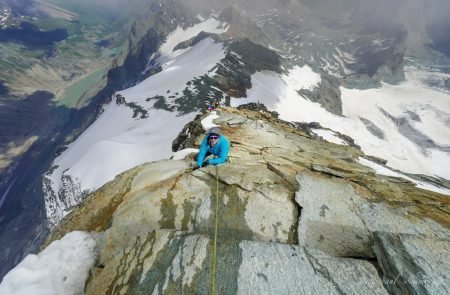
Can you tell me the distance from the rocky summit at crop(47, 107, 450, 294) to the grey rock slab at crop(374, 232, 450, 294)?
1.0 inches

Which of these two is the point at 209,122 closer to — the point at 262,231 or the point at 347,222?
the point at 262,231

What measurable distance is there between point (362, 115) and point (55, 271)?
139149mm

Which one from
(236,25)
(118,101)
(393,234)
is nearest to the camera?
(393,234)

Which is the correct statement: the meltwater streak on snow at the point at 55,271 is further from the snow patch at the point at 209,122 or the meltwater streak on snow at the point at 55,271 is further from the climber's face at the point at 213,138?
the snow patch at the point at 209,122

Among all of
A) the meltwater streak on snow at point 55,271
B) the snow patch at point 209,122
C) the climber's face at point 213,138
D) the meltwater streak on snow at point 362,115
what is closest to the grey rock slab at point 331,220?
the climber's face at point 213,138

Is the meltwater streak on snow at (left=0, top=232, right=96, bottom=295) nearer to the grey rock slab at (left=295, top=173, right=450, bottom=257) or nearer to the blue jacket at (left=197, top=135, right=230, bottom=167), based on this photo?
the blue jacket at (left=197, top=135, right=230, bottom=167)

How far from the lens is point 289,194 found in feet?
34.2

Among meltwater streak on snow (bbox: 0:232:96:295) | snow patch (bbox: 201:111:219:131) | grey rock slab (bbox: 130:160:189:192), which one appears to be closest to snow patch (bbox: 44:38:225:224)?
snow patch (bbox: 201:111:219:131)

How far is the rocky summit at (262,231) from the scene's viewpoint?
23.7 ft

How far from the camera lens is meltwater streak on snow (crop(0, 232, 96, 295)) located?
813 centimetres

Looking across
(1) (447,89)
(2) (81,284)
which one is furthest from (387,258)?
(1) (447,89)

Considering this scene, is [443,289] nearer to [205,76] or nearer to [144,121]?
[144,121]

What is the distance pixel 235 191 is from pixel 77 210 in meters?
6.72

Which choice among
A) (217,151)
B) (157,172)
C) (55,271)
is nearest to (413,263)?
(217,151)
